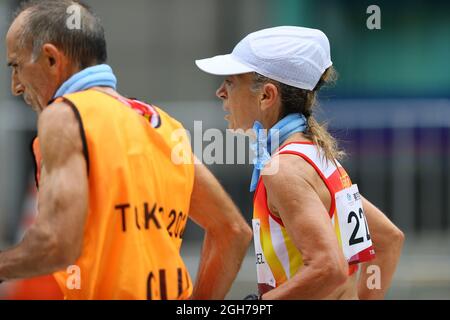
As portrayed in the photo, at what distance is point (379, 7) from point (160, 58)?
2.54 meters

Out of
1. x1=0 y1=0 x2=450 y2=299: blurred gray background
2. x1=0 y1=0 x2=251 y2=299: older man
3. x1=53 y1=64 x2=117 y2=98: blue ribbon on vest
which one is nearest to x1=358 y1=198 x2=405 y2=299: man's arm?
x1=0 y1=0 x2=251 y2=299: older man

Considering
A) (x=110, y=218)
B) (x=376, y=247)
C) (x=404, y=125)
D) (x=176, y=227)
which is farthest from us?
(x=404, y=125)

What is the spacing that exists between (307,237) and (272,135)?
555 millimetres

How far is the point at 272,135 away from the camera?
428 centimetres

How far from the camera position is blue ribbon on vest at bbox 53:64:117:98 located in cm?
359

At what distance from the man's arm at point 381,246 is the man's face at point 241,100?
72 centimetres

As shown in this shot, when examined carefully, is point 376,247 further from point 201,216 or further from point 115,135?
point 115,135

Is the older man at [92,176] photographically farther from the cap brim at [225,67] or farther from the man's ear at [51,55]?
the cap brim at [225,67]

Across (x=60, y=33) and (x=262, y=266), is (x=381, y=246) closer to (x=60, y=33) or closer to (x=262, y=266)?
(x=262, y=266)

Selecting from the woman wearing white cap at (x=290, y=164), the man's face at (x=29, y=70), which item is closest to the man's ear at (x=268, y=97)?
the woman wearing white cap at (x=290, y=164)

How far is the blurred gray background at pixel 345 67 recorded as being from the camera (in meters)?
10.5

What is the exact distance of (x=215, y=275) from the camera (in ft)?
13.3

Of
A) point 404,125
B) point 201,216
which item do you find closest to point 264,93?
point 201,216

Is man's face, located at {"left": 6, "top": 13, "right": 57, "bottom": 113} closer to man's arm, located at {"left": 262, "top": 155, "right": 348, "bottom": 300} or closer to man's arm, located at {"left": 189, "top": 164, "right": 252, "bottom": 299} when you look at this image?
man's arm, located at {"left": 189, "top": 164, "right": 252, "bottom": 299}
